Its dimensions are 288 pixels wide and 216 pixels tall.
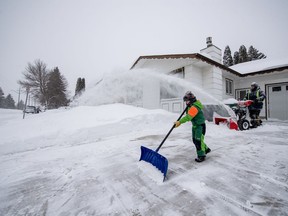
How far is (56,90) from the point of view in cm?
3394

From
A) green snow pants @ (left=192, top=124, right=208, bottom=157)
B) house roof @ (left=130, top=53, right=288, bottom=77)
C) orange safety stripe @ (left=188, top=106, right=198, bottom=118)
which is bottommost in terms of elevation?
green snow pants @ (left=192, top=124, right=208, bottom=157)

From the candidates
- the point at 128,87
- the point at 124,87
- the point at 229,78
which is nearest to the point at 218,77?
the point at 229,78

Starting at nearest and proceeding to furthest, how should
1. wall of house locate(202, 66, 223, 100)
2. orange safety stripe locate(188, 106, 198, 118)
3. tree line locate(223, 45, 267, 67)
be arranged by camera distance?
orange safety stripe locate(188, 106, 198, 118)
wall of house locate(202, 66, 223, 100)
tree line locate(223, 45, 267, 67)

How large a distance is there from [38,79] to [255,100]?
38.1 meters

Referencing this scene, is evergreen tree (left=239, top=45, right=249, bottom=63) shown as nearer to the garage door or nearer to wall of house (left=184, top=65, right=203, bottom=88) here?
the garage door

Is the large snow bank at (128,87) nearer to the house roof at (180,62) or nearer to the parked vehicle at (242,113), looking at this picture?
the house roof at (180,62)

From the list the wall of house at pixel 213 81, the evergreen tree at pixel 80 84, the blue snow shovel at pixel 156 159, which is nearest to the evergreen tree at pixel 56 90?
the evergreen tree at pixel 80 84

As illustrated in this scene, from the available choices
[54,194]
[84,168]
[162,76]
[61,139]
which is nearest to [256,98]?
[162,76]

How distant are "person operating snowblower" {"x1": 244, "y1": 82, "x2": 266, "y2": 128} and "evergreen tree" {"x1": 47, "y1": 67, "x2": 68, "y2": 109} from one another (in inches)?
1407

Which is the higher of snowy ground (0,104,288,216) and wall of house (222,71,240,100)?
wall of house (222,71,240,100)

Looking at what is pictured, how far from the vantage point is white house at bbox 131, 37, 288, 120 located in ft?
28.9

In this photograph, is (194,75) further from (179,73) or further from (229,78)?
(229,78)

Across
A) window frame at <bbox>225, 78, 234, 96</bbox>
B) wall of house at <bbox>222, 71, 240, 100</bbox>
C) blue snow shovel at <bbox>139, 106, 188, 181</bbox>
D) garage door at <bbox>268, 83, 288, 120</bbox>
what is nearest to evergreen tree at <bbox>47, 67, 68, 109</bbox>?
wall of house at <bbox>222, 71, 240, 100</bbox>

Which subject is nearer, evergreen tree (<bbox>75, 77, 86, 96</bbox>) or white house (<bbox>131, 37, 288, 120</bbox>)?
white house (<bbox>131, 37, 288, 120</bbox>)
